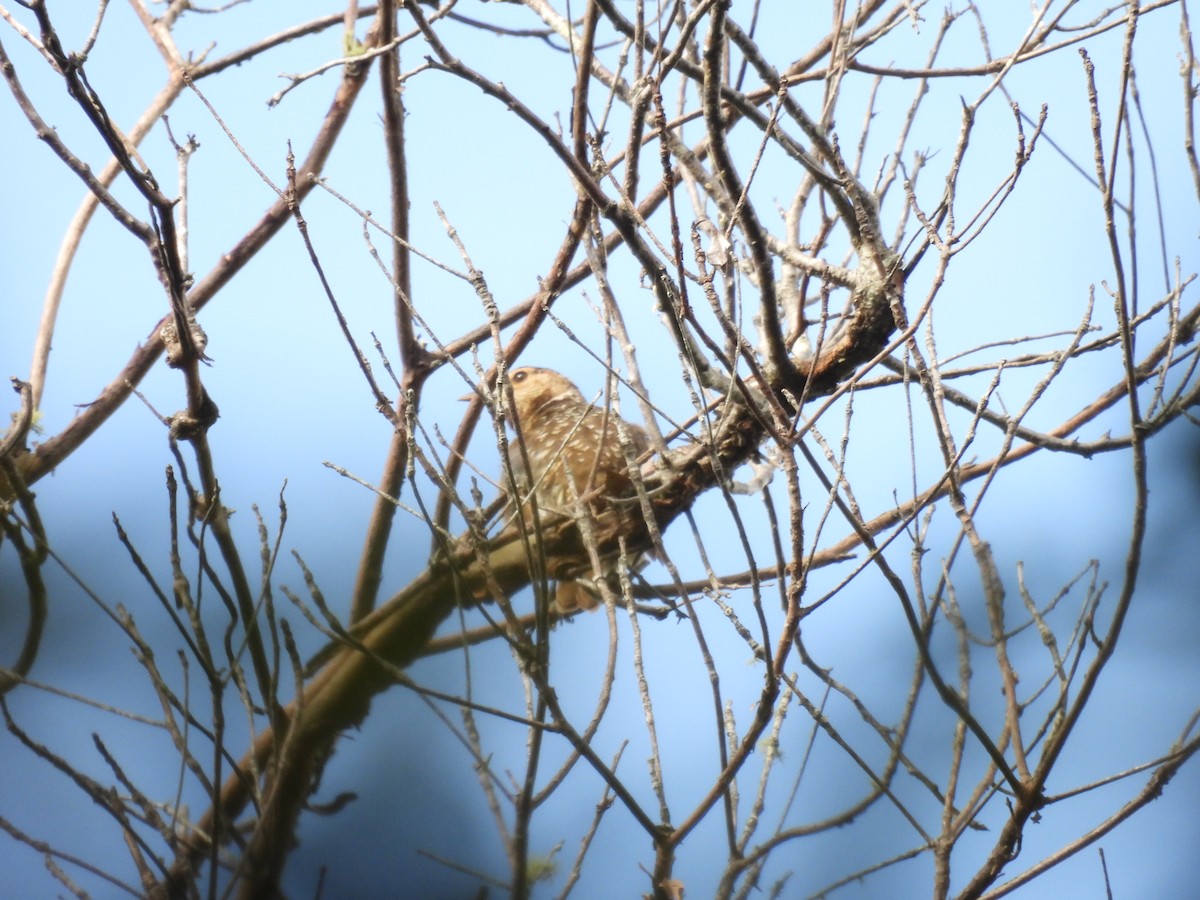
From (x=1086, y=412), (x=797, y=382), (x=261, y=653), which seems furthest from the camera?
(x=1086, y=412)

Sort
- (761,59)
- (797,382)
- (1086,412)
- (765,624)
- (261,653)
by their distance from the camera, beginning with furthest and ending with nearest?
1. (1086,412)
2. (797,382)
3. (761,59)
4. (261,653)
5. (765,624)

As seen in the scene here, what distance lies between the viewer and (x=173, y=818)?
219 centimetres

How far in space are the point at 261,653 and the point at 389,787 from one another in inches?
15.9

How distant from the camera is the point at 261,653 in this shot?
2.51 meters

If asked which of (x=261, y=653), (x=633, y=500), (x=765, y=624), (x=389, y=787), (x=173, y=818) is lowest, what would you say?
(x=173, y=818)

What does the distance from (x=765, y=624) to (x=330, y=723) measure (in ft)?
3.41

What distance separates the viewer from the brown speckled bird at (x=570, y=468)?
338cm

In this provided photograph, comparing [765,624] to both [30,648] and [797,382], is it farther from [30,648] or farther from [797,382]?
[30,648]

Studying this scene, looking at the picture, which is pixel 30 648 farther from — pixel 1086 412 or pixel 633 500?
pixel 1086 412

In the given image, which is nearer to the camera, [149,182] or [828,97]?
[149,182]

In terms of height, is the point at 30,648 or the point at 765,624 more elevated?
the point at 765,624

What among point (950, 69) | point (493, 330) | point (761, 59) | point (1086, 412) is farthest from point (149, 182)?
point (1086, 412)

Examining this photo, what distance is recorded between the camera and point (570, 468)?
451 centimetres

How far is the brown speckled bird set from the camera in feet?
11.1
